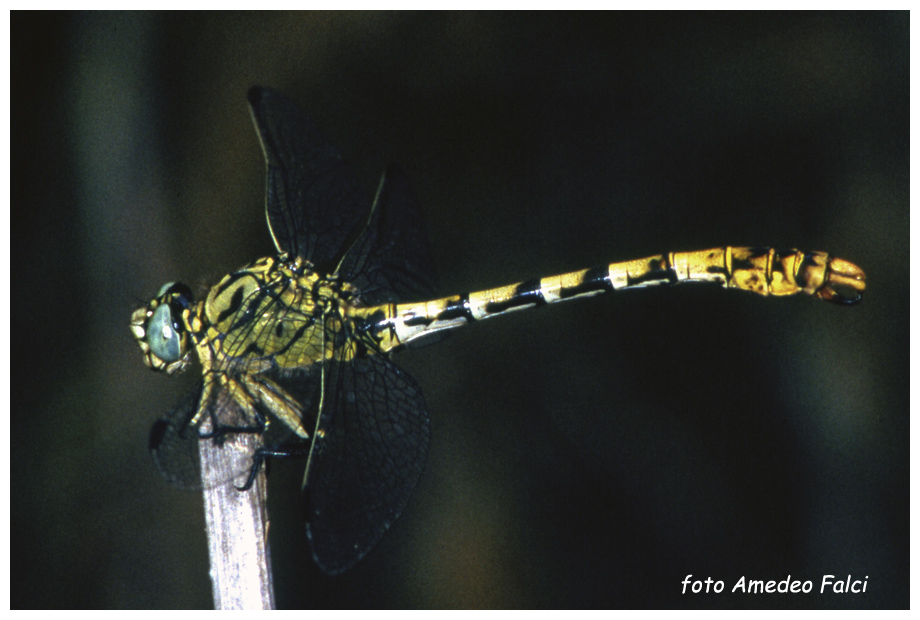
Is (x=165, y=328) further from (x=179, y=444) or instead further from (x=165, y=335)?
(x=179, y=444)

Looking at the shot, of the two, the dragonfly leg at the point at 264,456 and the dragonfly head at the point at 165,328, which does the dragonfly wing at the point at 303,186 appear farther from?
the dragonfly leg at the point at 264,456

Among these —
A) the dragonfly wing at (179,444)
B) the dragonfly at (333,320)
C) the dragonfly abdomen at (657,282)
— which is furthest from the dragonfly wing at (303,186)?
the dragonfly wing at (179,444)

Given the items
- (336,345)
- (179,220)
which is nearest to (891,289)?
(336,345)

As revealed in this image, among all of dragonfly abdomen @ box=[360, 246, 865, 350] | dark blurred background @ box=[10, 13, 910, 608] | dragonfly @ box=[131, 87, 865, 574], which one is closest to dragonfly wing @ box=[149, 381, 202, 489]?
dragonfly @ box=[131, 87, 865, 574]

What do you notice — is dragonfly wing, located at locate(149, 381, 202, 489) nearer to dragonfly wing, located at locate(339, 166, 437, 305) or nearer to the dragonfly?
the dragonfly

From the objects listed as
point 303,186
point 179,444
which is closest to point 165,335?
point 179,444

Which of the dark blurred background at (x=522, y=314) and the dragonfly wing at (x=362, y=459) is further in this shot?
the dark blurred background at (x=522, y=314)
